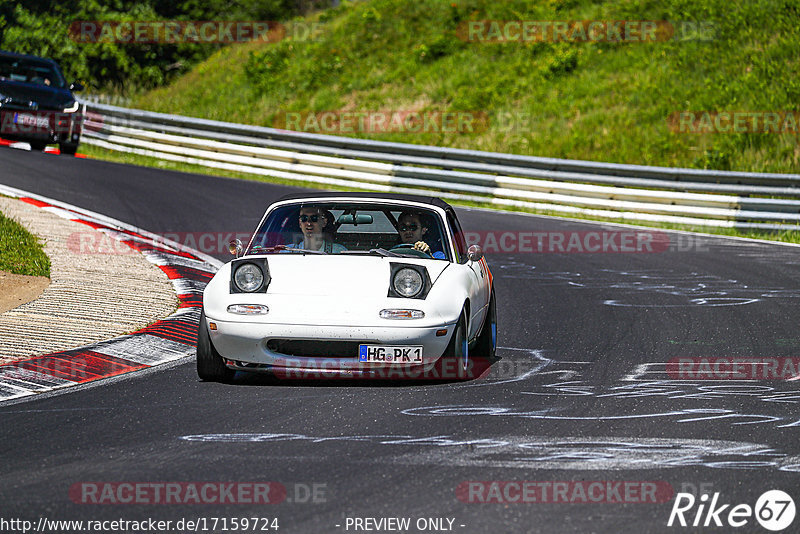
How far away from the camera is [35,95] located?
21.8 m

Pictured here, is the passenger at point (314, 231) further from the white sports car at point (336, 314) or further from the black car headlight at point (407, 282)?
the black car headlight at point (407, 282)

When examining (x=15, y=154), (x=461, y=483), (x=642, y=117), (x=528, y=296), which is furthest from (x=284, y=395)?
(x=642, y=117)

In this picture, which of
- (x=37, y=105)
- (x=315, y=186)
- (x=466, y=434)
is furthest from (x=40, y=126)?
(x=466, y=434)

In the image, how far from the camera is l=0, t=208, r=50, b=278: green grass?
11250mm

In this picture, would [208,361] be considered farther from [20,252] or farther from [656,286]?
[656,286]

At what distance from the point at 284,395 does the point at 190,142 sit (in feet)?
56.6

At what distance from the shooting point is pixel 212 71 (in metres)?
35.4

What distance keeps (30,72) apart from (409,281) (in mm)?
17495

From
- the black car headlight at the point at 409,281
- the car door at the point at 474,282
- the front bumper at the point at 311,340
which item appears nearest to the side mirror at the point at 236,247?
the front bumper at the point at 311,340

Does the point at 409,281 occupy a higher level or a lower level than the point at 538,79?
lower

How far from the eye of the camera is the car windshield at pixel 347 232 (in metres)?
8.13

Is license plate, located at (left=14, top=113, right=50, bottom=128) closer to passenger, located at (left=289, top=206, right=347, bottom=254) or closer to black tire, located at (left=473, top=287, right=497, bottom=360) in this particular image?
passenger, located at (left=289, top=206, right=347, bottom=254)

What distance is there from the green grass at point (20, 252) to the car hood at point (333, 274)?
4634mm

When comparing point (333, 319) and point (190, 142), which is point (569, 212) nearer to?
point (190, 142)
